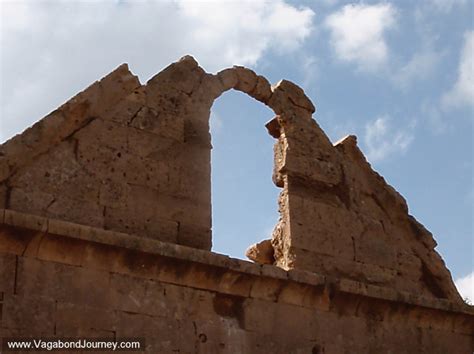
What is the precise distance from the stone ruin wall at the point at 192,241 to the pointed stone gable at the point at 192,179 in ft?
0.04

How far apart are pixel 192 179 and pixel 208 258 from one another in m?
1.04

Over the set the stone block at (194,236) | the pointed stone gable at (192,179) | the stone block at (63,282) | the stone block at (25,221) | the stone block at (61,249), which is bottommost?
the stone block at (63,282)

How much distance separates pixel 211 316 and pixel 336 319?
1506 millimetres

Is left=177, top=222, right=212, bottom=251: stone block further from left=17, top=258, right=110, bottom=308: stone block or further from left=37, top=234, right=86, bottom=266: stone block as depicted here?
left=37, top=234, right=86, bottom=266: stone block

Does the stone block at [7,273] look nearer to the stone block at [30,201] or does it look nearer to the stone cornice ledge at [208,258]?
the stone cornice ledge at [208,258]

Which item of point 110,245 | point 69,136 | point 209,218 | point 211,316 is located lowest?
point 211,316

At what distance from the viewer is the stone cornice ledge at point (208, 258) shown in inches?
264

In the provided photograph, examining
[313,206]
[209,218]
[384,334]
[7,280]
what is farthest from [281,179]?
[7,280]

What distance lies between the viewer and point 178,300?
24.5 ft

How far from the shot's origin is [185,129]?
27.7ft

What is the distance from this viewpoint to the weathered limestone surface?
22.0ft

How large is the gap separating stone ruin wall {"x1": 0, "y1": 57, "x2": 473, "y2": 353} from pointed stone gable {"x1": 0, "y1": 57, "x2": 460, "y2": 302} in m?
Result: 0.01

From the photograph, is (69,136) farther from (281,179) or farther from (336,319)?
(336,319)

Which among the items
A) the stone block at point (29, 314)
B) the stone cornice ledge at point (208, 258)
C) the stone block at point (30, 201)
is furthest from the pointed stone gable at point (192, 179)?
the stone block at point (29, 314)
